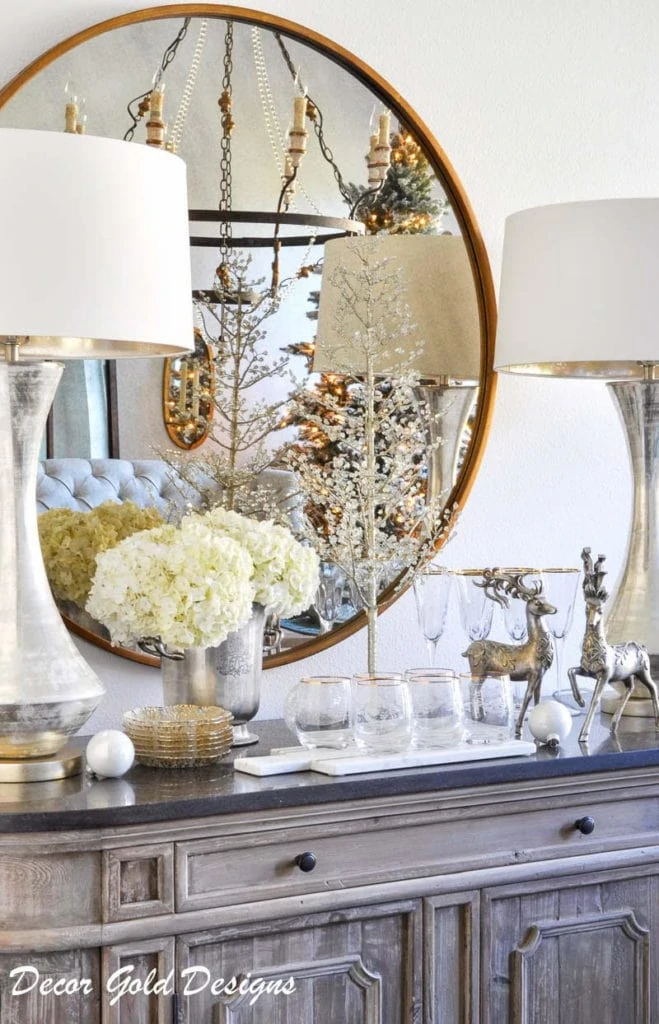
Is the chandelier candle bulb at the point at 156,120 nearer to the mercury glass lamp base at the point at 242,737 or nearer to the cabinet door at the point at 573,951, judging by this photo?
the mercury glass lamp base at the point at 242,737

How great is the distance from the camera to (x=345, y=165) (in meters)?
2.44

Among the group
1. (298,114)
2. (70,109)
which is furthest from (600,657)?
(70,109)

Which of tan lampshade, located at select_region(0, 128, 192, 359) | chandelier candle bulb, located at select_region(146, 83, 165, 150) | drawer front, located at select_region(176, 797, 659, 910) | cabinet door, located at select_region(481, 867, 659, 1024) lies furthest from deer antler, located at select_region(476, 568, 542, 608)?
chandelier candle bulb, located at select_region(146, 83, 165, 150)

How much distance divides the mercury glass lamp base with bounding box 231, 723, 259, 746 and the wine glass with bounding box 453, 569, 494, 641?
444 mm

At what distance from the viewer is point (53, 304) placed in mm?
1731

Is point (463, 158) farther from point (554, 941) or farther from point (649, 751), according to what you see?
point (554, 941)

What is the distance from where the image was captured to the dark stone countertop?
1.66m

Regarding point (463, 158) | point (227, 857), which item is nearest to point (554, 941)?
point (227, 857)

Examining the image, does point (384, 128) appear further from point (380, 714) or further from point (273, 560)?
point (380, 714)

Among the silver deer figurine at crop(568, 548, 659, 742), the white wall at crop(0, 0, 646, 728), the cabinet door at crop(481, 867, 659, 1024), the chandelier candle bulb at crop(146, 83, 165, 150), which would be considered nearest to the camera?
the cabinet door at crop(481, 867, 659, 1024)

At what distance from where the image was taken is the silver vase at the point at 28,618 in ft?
5.86

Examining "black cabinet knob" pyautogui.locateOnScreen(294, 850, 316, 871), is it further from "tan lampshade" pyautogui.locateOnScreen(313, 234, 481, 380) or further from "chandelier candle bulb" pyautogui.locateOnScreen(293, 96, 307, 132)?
"chandelier candle bulb" pyautogui.locateOnScreen(293, 96, 307, 132)

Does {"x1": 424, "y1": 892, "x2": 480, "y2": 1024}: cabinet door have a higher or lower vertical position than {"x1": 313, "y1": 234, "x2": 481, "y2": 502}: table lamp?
lower

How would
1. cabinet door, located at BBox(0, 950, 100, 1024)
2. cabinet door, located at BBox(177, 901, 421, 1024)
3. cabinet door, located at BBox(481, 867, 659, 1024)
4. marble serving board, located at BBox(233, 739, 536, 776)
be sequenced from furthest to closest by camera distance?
cabinet door, located at BBox(481, 867, 659, 1024), marble serving board, located at BBox(233, 739, 536, 776), cabinet door, located at BBox(177, 901, 421, 1024), cabinet door, located at BBox(0, 950, 100, 1024)
